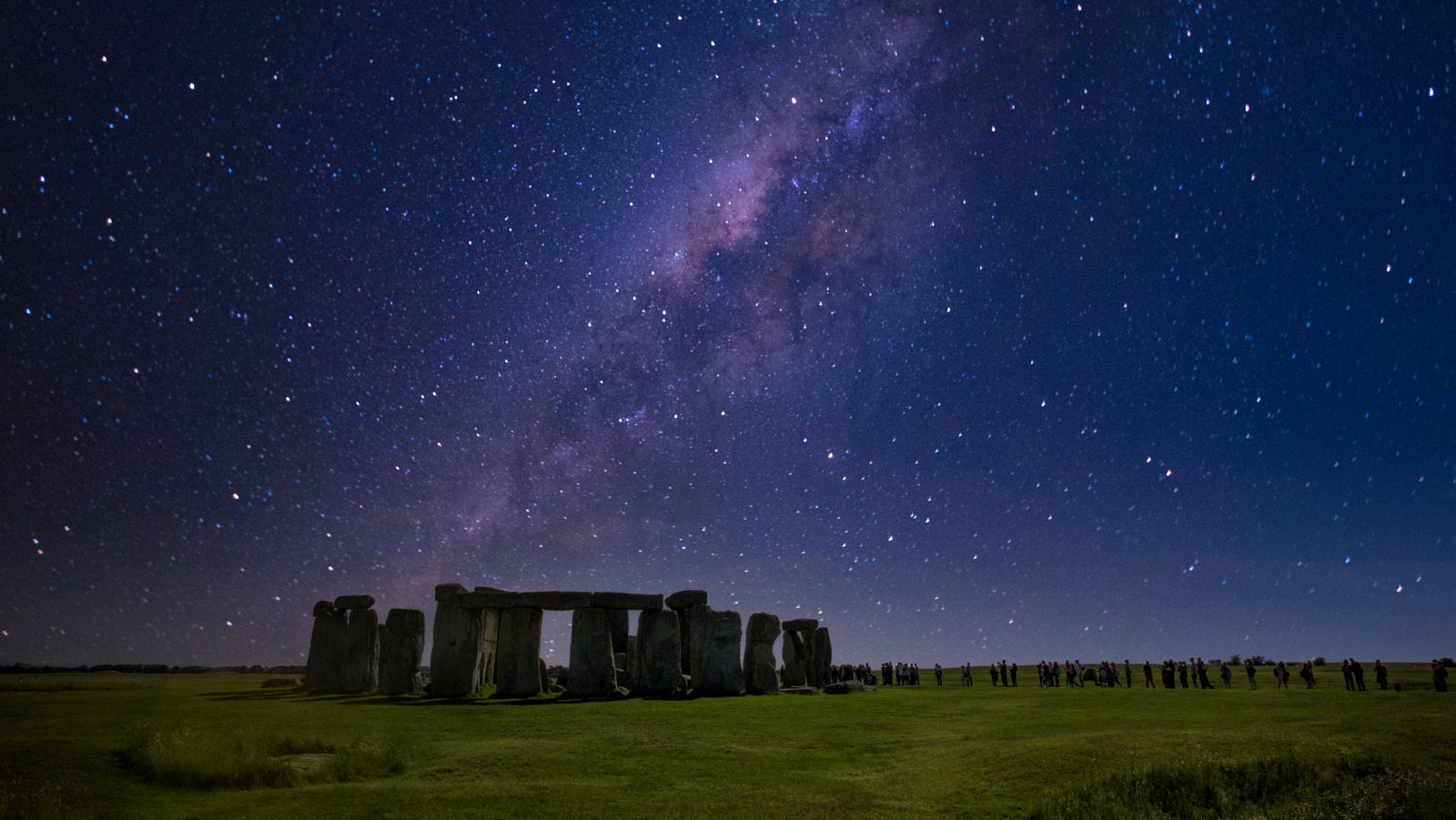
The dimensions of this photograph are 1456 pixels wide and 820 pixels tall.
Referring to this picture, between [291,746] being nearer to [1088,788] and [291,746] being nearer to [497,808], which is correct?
[497,808]

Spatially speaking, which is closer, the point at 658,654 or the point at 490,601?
the point at 490,601

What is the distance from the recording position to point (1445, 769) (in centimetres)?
1195

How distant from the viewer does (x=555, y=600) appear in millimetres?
26578

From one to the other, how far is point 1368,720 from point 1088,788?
9.90m

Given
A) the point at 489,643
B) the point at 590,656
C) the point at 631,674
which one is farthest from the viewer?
the point at 489,643

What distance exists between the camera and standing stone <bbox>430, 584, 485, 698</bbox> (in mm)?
25297

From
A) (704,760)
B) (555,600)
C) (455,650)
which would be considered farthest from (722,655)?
(704,760)

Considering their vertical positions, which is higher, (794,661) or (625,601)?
(625,601)

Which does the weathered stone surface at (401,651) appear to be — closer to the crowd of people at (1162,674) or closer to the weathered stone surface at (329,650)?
the weathered stone surface at (329,650)

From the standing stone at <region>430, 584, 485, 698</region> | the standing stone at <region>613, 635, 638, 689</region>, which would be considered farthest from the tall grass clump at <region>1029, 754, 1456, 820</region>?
the standing stone at <region>430, 584, 485, 698</region>

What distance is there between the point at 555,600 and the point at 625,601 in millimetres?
2624

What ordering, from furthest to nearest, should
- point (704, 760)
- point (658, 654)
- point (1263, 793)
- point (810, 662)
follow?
1. point (810, 662)
2. point (658, 654)
3. point (704, 760)
4. point (1263, 793)

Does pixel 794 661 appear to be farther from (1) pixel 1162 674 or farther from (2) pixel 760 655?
(1) pixel 1162 674

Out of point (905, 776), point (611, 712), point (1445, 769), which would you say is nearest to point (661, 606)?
point (611, 712)
